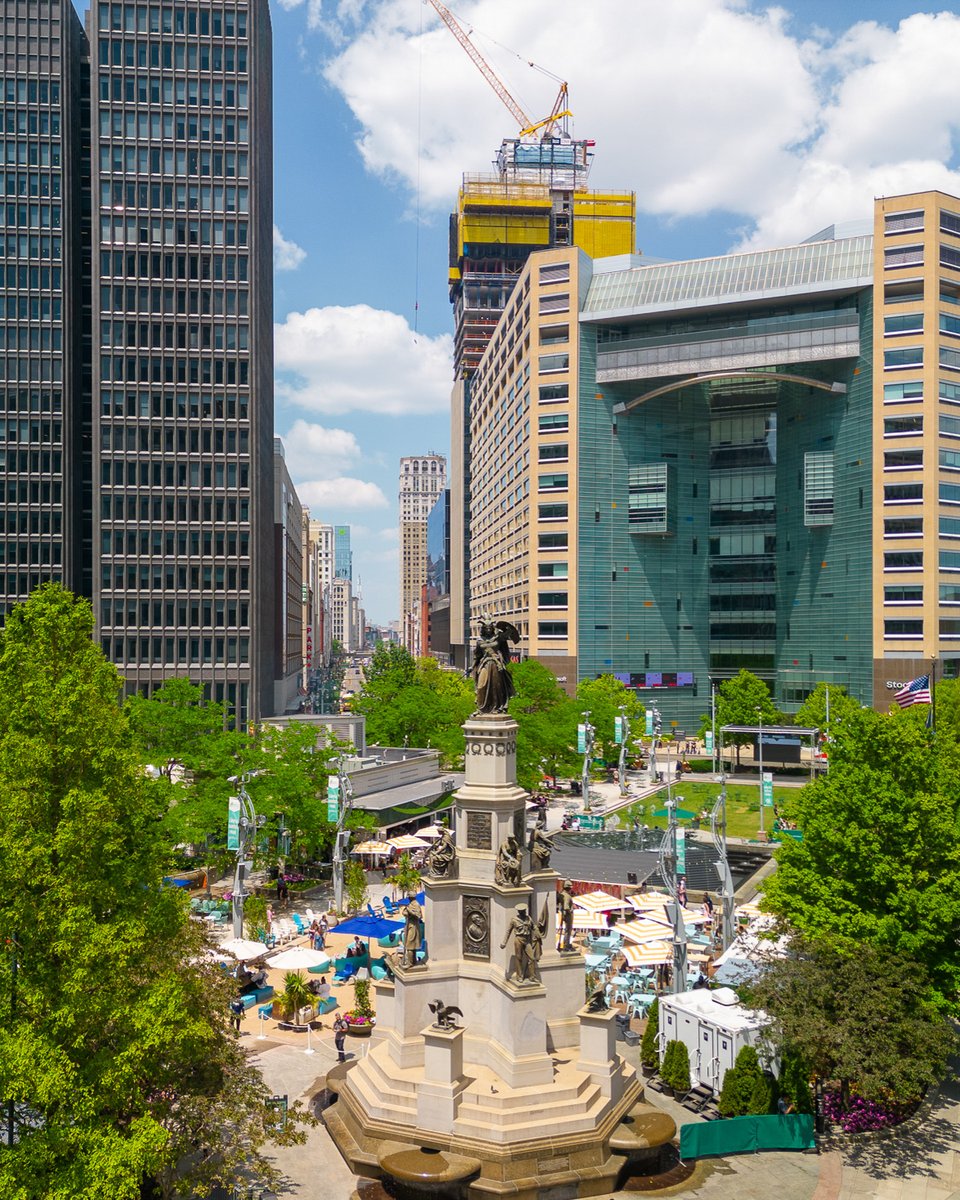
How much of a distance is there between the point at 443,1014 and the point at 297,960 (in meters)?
11.6

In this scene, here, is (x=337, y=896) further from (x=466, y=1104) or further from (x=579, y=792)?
(x=579, y=792)

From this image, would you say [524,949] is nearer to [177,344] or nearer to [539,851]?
[539,851]

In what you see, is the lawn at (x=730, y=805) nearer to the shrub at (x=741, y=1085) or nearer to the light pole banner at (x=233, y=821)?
the light pole banner at (x=233, y=821)

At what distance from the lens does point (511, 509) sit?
392 feet

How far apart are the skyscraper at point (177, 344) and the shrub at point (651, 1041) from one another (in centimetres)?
7153

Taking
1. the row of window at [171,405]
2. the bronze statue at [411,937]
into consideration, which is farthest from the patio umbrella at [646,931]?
the row of window at [171,405]

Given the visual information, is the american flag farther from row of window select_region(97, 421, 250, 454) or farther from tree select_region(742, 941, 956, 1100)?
row of window select_region(97, 421, 250, 454)

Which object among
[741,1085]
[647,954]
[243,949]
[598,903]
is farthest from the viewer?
[598,903]

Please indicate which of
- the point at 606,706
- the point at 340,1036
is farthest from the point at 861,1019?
the point at 606,706

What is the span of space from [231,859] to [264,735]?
7.64 m

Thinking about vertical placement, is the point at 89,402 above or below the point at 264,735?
above

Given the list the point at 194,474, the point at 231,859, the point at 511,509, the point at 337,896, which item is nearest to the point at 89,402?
the point at 194,474

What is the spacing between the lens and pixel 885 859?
2570 centimetres

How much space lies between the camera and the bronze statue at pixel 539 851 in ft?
82.8
